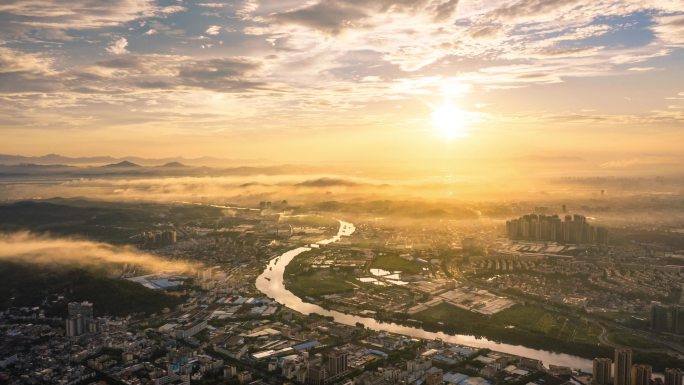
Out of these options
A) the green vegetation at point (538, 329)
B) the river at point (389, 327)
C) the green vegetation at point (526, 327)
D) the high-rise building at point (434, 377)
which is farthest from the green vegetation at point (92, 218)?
the high-rise building at point (434, 377)

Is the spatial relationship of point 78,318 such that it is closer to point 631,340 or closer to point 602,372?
point 602,372

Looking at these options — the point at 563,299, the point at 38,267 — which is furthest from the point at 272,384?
the point at 38,267

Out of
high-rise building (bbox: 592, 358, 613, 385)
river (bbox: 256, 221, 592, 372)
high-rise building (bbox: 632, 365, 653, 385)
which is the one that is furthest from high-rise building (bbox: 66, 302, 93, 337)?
high-rise building (bbox: 632, 365, 653, 385)

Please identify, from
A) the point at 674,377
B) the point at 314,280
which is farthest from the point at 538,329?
the point at 314,280

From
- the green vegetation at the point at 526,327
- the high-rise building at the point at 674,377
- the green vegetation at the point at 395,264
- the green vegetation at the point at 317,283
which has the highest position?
the high-rise building at the point at 674,377

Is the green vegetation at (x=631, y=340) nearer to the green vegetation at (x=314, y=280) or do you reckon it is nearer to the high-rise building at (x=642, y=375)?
the high-rise building at (x=642, y=375)

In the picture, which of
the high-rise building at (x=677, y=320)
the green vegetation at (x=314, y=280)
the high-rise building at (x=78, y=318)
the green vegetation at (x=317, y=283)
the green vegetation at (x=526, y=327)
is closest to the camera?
the green vegetation at (x=526, y=327)
